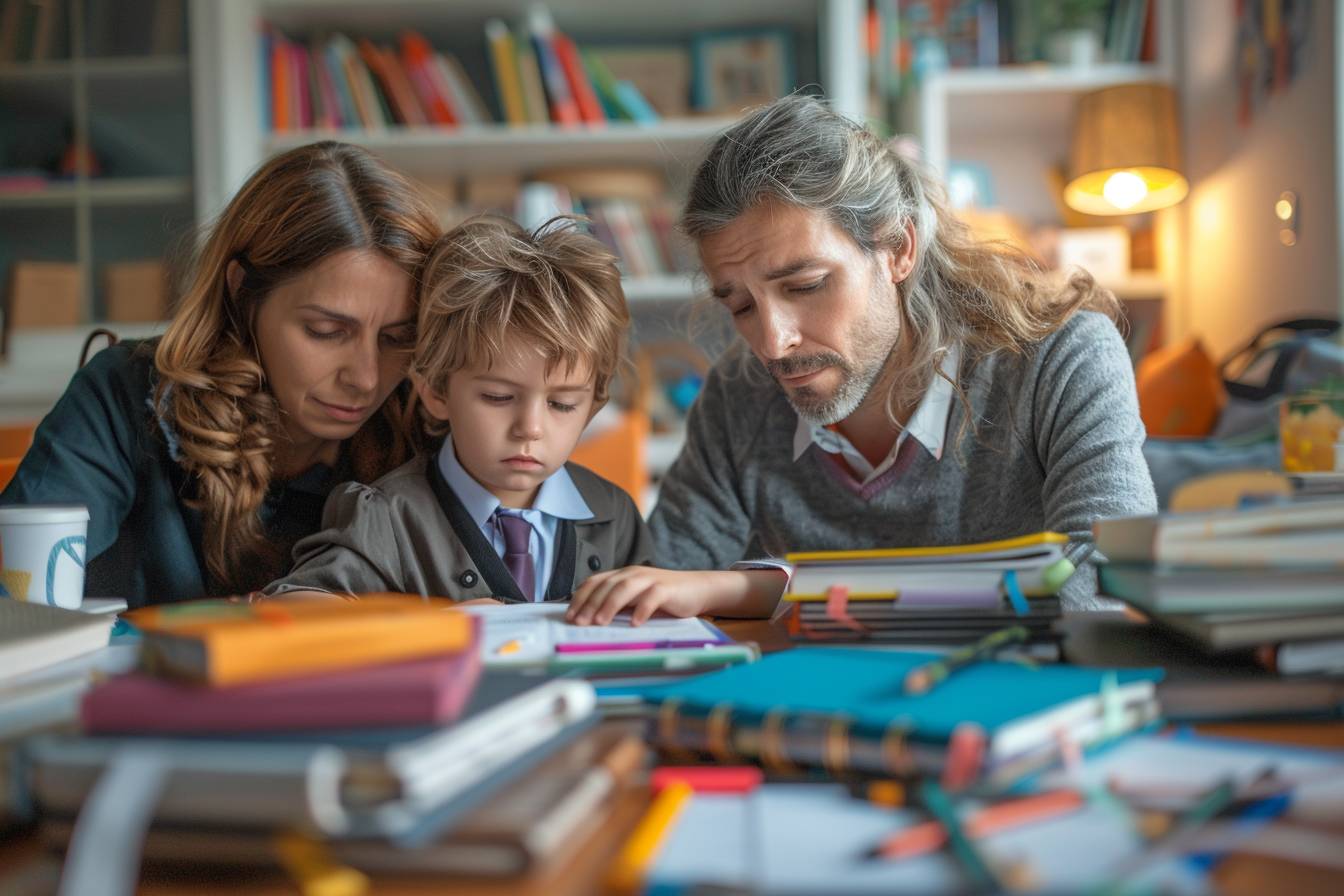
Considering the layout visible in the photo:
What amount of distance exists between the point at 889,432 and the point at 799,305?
0.85 feet

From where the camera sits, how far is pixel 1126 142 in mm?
3104

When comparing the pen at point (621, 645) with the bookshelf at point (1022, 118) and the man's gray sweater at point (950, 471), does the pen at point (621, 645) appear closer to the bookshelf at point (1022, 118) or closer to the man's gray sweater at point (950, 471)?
the man's gray sweater at point (950, 471)

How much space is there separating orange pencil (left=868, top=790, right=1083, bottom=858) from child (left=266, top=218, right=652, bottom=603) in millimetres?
764

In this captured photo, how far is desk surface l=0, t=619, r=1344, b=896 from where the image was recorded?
418 millimetres

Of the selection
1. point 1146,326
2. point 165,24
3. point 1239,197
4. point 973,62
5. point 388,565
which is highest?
point 165,24

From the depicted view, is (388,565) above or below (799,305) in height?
below

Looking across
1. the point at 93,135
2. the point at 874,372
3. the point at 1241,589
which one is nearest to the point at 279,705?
the point at 1241,589

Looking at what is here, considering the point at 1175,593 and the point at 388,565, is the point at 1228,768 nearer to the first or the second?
the point at 1175,593

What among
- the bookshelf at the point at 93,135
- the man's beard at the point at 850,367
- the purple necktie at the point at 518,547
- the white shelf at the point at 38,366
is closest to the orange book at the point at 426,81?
the bookshelf at the point at 93,135

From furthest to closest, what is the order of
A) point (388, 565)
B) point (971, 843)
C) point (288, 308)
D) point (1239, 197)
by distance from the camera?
point (1239, 197), point (288, 308), point (388, 565), point (971, 843)

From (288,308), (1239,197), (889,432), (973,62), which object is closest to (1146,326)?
(1239,197)

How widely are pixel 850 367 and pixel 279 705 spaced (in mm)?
1078

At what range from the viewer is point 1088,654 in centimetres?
71

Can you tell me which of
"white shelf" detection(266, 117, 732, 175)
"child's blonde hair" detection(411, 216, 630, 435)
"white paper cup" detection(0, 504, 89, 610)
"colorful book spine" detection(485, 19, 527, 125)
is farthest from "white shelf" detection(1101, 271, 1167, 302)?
"white paper cup" detection(0, 504, 89, 610)
